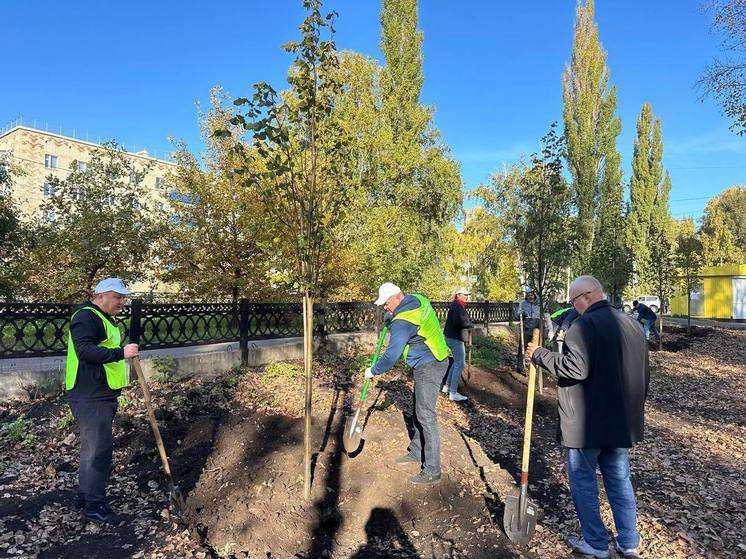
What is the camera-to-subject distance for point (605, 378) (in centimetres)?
312

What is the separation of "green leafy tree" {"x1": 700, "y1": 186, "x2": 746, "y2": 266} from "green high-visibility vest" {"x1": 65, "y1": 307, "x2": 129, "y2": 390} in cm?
4370

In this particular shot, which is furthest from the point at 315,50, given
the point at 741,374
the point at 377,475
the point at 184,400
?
the point at 741,374

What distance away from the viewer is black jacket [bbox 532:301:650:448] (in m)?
3.10

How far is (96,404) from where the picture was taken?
3625 millimetres

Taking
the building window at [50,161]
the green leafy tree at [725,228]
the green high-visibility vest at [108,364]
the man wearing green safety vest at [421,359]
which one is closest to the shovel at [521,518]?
the man wearing green safety vest at [421,359]

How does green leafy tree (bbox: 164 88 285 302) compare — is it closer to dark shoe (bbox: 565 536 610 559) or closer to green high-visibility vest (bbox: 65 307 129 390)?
green high-visibility vest (bbox: 65 307 129 390)

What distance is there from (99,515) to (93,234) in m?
6.14

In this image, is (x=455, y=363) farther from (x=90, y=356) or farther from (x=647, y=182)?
(x=647, y=182)

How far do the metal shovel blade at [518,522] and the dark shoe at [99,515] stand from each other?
9.79 feet

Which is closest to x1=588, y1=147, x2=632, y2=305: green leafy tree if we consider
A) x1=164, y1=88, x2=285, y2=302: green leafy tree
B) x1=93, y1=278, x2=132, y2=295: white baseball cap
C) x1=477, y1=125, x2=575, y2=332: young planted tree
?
x1=477, y1=125, x2=575, y2=332: young planted tree

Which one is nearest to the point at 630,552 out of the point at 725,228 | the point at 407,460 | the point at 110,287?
the point at 407,460

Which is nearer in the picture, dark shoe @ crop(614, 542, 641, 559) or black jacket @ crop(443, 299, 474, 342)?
dark shoe @ crop(614, 542, 641, 559)

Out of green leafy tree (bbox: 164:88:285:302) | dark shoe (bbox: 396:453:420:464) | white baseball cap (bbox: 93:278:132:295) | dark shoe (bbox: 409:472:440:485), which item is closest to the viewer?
white baseball cap (bbox: 93:278:132:295)

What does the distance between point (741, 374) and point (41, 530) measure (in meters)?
13.5
